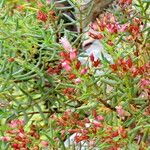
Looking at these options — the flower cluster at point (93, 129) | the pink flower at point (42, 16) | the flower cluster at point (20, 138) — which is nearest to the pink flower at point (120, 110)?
the flower cluster at point (93, 129)

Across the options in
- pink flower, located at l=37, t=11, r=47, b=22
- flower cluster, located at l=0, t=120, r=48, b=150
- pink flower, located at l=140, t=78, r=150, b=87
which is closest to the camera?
pink flower, located at l=140, t=78, r=150, b=87

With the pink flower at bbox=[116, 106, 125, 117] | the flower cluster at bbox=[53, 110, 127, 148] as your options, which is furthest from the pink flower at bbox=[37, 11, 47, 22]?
the pink flower at bbox=[116, 106, 125, 117]

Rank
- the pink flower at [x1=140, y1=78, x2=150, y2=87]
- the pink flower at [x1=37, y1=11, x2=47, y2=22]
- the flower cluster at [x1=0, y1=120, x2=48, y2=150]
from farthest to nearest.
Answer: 1. the pink flower at [x1=37, y1=11, x2=47, y2=22]
2. the flower cluster at [x1=0, y1=120, x2=48, y2=150]
3. the pink flower at [x1=140, y1=78, x2=150, y2=87]

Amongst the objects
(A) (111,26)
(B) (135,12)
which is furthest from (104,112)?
(B) (135,12)

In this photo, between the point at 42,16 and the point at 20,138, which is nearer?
the point at 20,138

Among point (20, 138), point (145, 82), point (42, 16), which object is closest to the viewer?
point (145, 82)

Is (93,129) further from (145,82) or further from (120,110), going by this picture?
(145,82)

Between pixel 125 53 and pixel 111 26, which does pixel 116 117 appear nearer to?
pixel 125 53

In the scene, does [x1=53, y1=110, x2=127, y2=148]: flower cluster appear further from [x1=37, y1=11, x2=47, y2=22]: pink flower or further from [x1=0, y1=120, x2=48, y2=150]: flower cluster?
[x1=37, y1=11, x2=47, y2=22]: pink flower

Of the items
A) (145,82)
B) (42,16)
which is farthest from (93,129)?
(42,16)

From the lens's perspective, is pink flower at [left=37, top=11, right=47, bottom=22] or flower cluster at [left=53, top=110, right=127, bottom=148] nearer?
flower cluster at [left=53, top=110, right=127, bottom=148]

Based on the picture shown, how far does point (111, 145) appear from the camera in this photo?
1.80 m

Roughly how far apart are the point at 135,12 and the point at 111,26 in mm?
532

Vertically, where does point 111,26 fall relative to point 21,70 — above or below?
above
